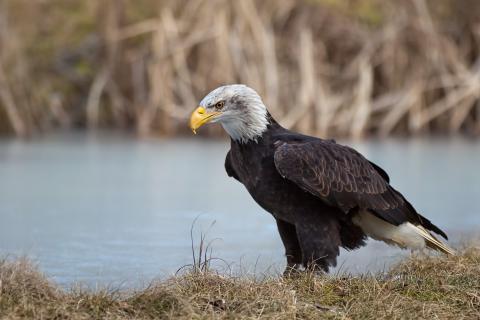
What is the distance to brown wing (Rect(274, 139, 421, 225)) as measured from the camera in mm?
5023

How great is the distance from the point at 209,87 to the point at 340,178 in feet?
42.5

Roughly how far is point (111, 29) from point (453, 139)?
781cm

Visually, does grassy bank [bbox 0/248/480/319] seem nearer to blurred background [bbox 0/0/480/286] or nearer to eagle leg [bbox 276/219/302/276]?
eagle leg [bbox 276/219/302/276]

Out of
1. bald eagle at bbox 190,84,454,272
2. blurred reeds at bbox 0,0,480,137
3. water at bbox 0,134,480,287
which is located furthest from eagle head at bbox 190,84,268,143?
blurred reeds at bbox 0,0,480,137

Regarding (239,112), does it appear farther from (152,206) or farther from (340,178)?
(152,206)

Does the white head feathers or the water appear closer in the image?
the white head feathers

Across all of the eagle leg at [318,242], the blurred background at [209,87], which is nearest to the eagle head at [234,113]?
the eagle leg at [318,242]

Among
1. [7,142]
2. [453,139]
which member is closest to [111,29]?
[7,142]

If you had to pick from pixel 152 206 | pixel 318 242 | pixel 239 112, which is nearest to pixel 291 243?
pixel 318 242

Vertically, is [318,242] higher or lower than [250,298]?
higher

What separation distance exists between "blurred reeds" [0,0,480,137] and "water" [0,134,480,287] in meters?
2.48

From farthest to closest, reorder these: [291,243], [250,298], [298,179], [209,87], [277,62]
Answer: [277,62], [209,87], [291,243], [298,179], [250,298]

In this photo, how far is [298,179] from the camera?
5.00m

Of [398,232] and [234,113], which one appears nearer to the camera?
[234,113]
